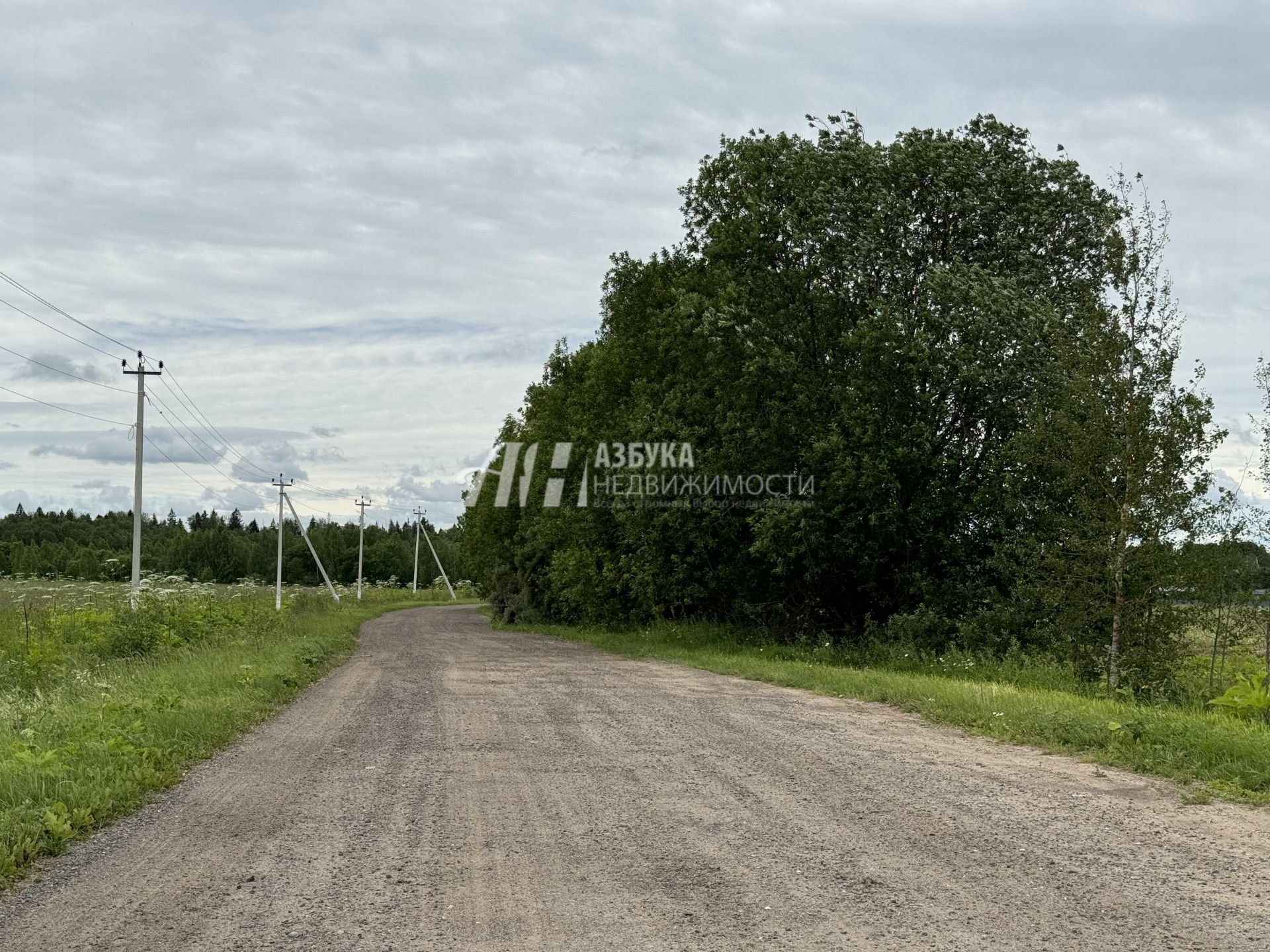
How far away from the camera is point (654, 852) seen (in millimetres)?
6559

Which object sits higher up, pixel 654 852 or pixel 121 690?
pixel 654 852

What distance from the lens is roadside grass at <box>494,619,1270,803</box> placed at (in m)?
8.89

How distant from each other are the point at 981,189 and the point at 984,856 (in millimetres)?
21464

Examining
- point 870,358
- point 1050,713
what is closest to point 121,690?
point 1050,713

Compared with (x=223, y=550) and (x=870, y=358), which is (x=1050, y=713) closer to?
(x=870, y=358)

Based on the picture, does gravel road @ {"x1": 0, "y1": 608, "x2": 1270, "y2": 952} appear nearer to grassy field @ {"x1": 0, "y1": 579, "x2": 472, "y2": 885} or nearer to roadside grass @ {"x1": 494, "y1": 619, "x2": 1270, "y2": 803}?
grassy field @ {"x1": 0, "y1": 579, "x2": 472, "y2": 885}

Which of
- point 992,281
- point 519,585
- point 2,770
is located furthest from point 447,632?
point 2,770

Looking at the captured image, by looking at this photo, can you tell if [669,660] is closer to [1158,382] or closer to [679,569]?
[679,569]

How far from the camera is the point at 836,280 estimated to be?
25891 millimetres

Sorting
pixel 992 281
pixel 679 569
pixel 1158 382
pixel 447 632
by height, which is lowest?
pixel 447 632

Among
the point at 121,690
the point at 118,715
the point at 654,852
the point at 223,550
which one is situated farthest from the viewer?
the point at 223,550

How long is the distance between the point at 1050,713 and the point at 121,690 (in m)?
11.9

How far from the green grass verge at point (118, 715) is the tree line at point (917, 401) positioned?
1133cm

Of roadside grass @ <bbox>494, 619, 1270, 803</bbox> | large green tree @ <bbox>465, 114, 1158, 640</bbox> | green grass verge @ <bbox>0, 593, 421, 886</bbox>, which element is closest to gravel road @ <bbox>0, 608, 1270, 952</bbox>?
green grass verge @ <bbox>0, 593, 421, 886</bbox>
